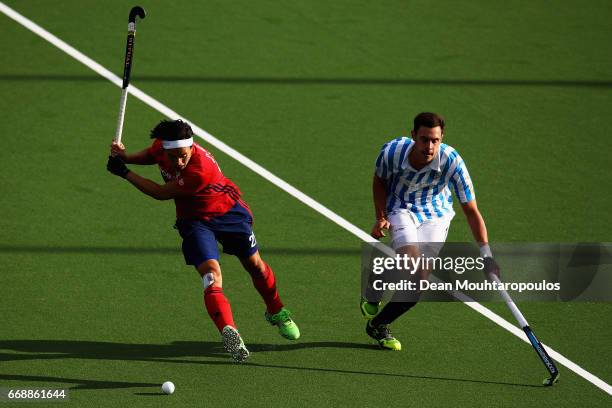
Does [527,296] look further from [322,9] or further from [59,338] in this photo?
[322,9]

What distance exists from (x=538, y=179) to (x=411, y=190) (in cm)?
318

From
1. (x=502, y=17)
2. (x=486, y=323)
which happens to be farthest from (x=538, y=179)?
(x=502, y=17)

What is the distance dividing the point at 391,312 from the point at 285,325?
797 mm

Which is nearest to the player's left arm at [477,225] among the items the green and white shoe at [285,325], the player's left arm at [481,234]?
the player's left arm at [481,234]

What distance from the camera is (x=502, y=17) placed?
1416 centimetres

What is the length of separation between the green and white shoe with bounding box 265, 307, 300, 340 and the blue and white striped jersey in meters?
1.10

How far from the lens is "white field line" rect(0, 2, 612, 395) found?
26.8 ft

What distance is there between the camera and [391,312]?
8211 millimetres

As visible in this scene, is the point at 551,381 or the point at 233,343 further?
the point at 551,381

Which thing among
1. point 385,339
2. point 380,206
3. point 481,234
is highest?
point 380,206

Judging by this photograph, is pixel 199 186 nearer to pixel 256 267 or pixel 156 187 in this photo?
pixel 156 187

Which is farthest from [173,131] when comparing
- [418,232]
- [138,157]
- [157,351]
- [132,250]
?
[132,250]

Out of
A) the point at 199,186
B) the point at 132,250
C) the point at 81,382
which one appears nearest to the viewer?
the point at 81,382

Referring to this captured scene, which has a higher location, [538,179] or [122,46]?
[122,46]
